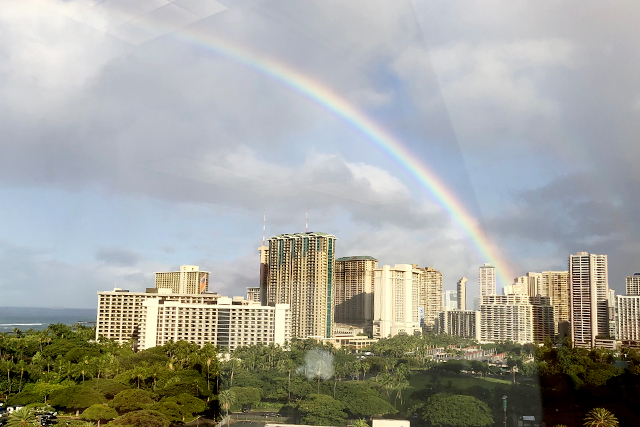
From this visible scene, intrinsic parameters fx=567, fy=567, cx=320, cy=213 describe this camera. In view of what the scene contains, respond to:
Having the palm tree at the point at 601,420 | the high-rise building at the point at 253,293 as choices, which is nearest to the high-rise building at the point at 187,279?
the high-rise building at the point at 253,293

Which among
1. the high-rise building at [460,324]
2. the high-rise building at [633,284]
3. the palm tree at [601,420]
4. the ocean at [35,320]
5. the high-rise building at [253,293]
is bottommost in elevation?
the ocean at [35,320]

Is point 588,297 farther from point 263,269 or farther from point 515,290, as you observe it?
point 263,269

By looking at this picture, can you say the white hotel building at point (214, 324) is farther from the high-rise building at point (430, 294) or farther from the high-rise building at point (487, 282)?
the high-rise building at point (430, 294)

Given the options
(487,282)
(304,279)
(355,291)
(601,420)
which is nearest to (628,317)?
(487,282)

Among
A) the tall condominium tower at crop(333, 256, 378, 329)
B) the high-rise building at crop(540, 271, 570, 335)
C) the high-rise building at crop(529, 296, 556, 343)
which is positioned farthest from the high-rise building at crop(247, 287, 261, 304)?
the high-rise building at crop(540, 271, 570, 335)

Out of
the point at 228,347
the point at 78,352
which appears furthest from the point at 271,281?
the point at 78,352

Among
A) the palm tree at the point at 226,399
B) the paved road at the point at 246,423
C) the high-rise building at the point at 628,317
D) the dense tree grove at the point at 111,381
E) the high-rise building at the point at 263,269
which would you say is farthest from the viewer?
the high-rise building at the point at 263,269

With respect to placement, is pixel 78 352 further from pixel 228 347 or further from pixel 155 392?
pixel 228 347
